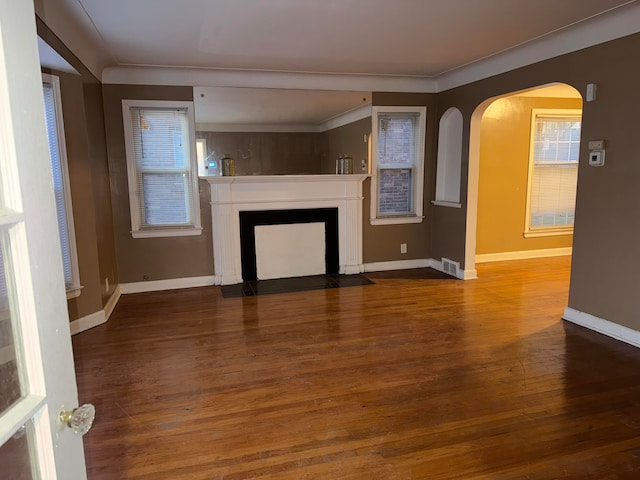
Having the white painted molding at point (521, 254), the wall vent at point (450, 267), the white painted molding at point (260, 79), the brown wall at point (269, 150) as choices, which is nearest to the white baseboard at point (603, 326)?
the wall vent at point (450, 267)

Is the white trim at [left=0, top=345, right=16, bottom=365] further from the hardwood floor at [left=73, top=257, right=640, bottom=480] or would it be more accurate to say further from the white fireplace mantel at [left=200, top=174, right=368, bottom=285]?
the white fireplace mantel at [left=200, top=174, right=368, bottom=285]

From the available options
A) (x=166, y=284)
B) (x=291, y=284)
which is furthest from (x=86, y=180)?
(x=291, y=284)

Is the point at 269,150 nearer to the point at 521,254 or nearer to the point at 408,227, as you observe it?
the point at 408,227

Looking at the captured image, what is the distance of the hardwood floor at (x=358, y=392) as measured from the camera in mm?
Result: 2055

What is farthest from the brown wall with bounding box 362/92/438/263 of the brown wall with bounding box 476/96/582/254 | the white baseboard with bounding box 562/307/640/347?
the white baseboard with bounding box 562/307/640/347

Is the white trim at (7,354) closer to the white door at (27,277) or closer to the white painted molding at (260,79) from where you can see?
the white door at (27,277)

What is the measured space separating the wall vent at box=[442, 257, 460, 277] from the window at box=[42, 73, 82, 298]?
Result: 13.1ft

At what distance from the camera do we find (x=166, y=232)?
492 cm

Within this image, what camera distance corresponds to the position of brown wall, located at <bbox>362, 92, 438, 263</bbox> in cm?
545

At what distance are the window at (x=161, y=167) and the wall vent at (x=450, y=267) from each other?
→ 3.04 metres

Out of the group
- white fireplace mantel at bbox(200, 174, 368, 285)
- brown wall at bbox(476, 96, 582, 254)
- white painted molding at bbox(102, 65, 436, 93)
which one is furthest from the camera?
brown wall at bbox(476, 96, 582, 254)

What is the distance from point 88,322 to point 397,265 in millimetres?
3616

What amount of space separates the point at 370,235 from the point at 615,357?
304cm

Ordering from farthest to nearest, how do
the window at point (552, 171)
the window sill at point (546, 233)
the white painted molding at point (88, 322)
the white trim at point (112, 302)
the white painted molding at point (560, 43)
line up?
the window sill at point (546, 233)
the window at point (552, 171)
the white trim at point (112, 302)
the white painted molding at point (88, 322)
the white painted molding at point (560, 43)
